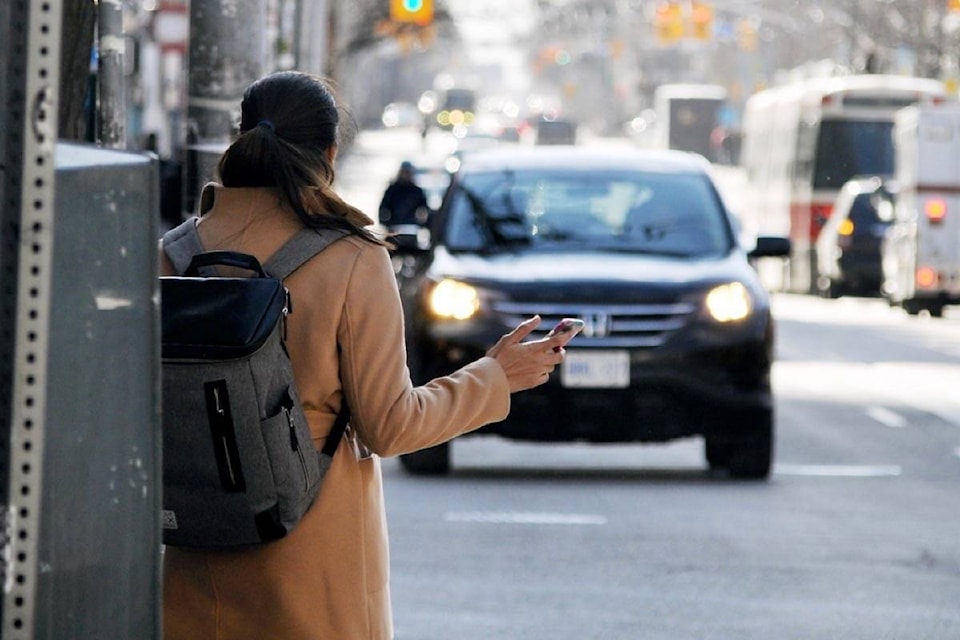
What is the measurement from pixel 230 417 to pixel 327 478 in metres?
0.27

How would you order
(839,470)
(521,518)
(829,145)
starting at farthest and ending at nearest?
(829,145), (839,470), (521,518)

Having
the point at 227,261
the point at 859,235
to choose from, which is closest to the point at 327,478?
the point at 227,261

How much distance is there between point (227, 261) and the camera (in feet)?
12.5

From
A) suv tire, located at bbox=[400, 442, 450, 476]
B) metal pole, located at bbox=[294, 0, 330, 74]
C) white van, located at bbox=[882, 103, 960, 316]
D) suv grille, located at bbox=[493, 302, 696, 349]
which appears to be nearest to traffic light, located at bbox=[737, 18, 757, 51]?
metal pole, located at bbox=[294, 0, 330, 74]

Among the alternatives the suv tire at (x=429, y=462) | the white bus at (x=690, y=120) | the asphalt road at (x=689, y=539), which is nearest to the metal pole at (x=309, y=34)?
the asphalt road at (x=689, y=539)

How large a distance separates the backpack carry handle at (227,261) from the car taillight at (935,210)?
2574 cm

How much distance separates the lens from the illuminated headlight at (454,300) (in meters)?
11.5

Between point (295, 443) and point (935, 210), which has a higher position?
point (295, 443)

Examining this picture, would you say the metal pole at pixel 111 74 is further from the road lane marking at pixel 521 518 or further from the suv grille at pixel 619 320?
the suv grille at pixel 619 320

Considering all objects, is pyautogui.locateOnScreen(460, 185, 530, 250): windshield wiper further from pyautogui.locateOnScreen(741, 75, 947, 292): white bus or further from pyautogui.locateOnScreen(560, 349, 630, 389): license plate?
pyautogui.locateOnScreen(741, 75, 947, 292): white bus

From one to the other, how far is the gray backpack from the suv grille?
7.59 meters

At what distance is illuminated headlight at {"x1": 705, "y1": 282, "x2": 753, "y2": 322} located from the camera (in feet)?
37.7

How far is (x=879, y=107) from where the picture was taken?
36.3m

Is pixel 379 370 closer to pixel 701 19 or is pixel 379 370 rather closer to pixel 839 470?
pixel 839 470
